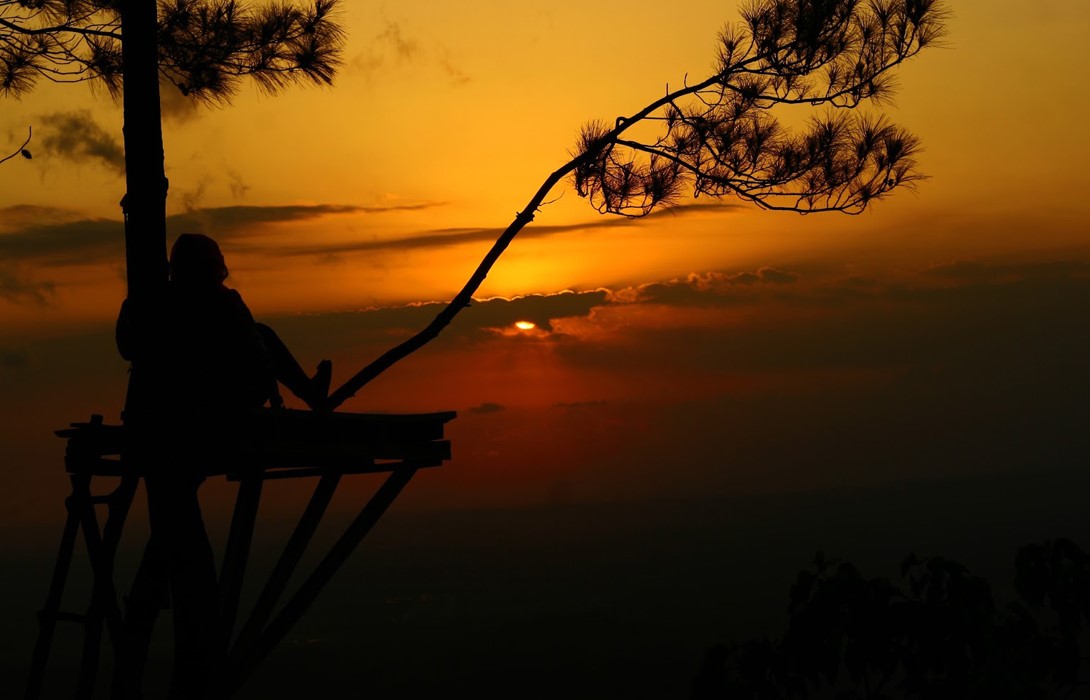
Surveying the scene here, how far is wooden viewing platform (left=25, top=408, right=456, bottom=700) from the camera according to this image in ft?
18.8

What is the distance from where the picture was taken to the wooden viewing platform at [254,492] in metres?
5.73

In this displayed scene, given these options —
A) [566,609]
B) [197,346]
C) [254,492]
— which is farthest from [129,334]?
[566,609]

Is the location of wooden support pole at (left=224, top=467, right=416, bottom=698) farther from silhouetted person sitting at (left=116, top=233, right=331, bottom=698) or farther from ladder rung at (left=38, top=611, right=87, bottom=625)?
ladder rung at (left=38, top=611, right=87, bottom=625)

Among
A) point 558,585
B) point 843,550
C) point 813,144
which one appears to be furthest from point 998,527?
point 813,144

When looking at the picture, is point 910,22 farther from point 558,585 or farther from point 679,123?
point 558,585

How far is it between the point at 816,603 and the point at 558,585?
585 feet

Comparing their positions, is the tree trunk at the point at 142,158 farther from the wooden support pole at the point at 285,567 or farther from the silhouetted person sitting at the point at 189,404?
the wooden support pole at the point at 285,567

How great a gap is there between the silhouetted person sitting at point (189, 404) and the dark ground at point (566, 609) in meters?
79.7

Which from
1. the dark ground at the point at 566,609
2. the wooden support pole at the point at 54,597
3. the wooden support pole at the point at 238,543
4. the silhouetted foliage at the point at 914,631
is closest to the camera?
the silhouetted foliage at the point at 914,631

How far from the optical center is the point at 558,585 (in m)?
180

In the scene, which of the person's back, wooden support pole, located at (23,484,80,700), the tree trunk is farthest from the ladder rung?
the tree trunk

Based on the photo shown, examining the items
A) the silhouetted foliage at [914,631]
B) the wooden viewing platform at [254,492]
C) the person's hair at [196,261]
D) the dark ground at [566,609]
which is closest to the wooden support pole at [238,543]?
the wooden viewing platform at [254,492]

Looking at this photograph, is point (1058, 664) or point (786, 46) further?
point (786, 46)

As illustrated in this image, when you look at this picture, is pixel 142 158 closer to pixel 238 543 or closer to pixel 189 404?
pixel 189 404
